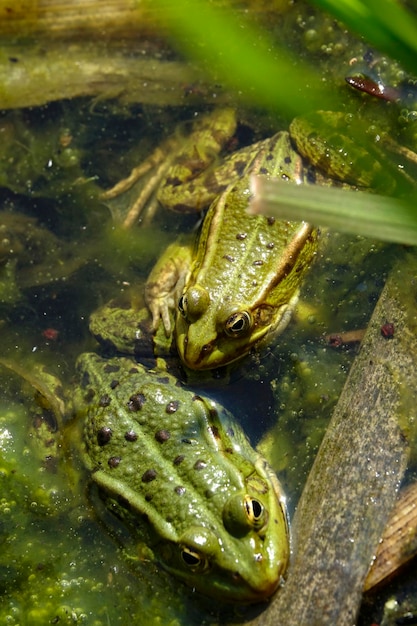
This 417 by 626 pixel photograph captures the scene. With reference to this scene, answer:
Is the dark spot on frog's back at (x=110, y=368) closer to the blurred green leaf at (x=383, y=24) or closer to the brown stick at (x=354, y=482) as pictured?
the brown stick at (x=354, y=482)

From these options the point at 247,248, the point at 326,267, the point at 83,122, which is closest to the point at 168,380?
the point at 247,248

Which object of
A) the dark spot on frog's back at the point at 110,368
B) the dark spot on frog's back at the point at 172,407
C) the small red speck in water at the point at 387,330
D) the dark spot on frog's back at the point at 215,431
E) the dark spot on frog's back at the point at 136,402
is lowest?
the dark spot on frog's back at the point at 110,368

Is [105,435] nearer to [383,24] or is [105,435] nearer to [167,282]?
[167,282]

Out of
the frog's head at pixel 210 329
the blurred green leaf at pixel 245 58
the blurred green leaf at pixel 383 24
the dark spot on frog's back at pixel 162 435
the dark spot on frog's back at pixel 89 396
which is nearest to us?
the blurred green leaf at pixel 383 24

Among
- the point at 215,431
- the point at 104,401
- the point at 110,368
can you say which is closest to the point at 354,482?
the point at 215,431

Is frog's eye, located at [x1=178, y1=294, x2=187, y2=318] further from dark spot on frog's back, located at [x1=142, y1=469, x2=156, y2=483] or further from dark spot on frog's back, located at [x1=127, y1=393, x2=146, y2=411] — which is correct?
dark spot on frog's back, located at [x1=142, y1=469, x2=156, y2=483]

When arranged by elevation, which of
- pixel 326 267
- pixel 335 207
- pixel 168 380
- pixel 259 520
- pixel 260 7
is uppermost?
pixel 335 207

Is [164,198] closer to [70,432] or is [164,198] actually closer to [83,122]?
[83,122]

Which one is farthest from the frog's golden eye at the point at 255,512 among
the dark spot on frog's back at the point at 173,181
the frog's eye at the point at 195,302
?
the dark spot on frog's back at the point at 173,181
